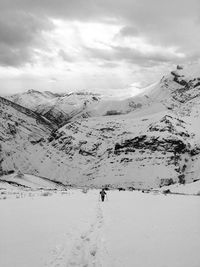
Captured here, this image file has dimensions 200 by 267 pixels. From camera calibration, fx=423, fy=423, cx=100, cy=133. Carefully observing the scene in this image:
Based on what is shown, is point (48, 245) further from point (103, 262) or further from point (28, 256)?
point (103, 262)

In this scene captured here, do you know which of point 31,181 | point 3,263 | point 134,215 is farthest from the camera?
point 31,181

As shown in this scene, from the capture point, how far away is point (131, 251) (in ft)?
46.4

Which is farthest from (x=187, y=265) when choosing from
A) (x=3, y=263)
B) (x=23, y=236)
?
(x=23, y=236)

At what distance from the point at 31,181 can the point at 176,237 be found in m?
164

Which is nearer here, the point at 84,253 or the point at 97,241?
the point at 84,253

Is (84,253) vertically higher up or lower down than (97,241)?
lower down

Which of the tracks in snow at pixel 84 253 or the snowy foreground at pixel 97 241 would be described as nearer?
the tracks in snow at pixel 84 253

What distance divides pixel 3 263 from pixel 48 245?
2710mm

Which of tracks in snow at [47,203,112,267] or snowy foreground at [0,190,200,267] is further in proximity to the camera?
snowy foreground at [0,190,200,267]

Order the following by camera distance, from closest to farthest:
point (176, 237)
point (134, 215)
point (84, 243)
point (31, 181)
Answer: point (84, 243) < point (176, 237) < point (134, 215) < point (31, 181)

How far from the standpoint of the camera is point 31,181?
579ft

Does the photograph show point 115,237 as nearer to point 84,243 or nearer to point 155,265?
point 84,243

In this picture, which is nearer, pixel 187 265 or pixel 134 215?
pixel 187 265

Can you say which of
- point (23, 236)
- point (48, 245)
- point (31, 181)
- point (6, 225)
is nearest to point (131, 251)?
point (48, 245)
